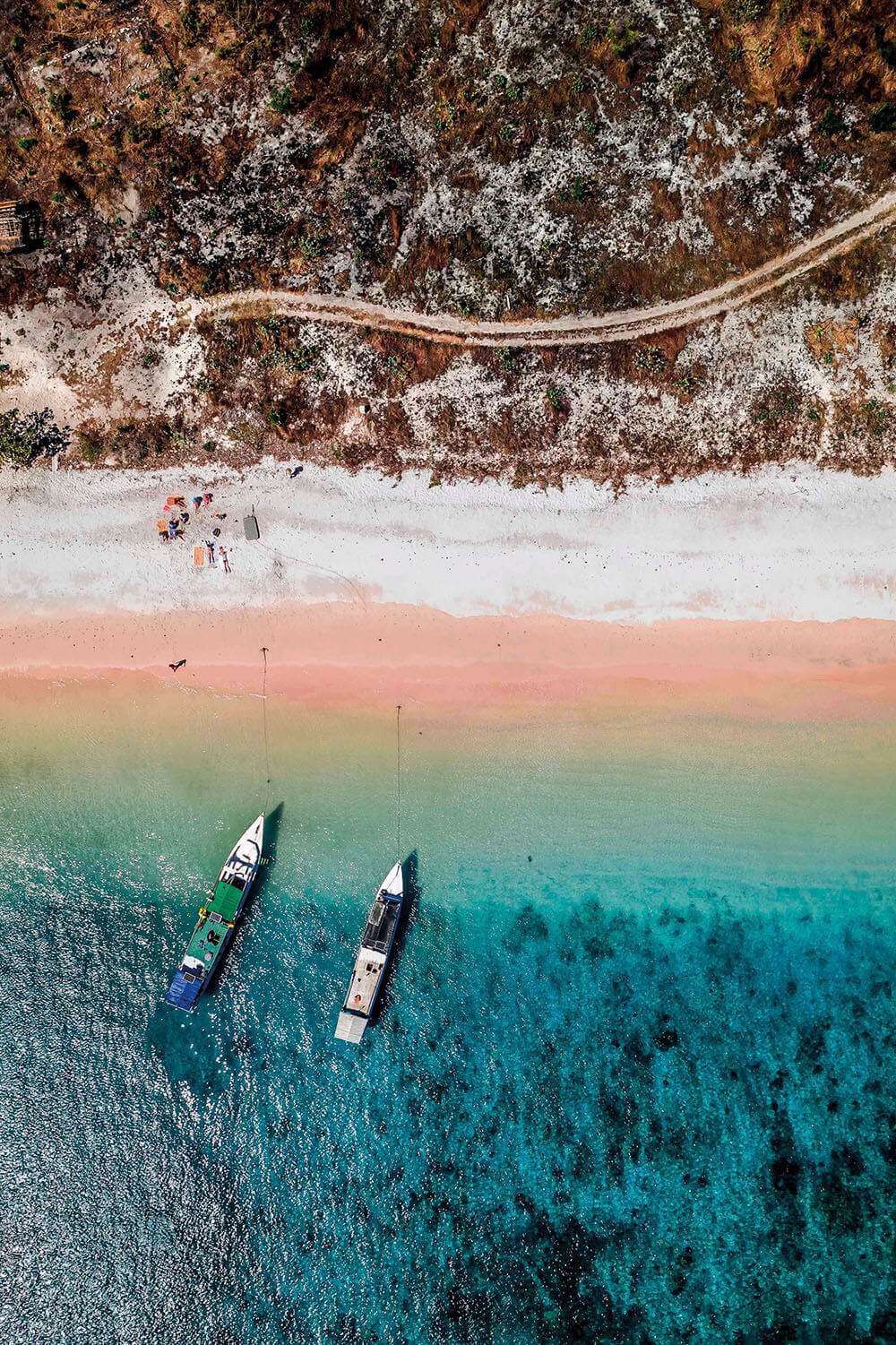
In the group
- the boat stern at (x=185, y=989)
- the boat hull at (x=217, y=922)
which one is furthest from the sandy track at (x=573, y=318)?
the boat stern at (x=185, y=989)

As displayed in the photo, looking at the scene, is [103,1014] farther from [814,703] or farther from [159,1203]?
[814,703]

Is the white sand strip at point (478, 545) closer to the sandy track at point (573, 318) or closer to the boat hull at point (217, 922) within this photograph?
the sandy track at point (573, 318)

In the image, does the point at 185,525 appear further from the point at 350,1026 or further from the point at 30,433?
the point at 350,1026

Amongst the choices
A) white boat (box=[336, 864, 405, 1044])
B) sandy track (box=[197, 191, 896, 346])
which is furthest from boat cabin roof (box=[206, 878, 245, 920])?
sandy track (box=[197, 191, 896, 346])

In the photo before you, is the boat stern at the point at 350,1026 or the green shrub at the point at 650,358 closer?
the green shrub at the point at 650,358

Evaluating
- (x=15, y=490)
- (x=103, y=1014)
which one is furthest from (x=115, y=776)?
(x=15, y=490)

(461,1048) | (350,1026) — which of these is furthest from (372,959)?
(461,1048)
